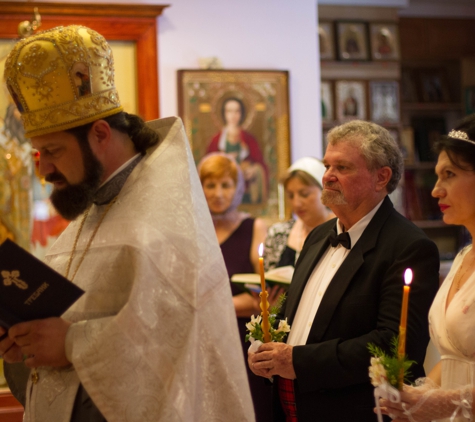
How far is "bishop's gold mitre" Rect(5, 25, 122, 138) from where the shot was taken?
2.38 meters

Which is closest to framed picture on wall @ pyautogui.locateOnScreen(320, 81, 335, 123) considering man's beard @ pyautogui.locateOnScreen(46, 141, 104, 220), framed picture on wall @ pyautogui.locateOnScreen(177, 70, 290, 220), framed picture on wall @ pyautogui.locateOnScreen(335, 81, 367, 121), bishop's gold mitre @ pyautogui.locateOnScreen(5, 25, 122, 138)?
framed picture on wall @ pyautogui.locateOnScreen(335, 81, 367, 121)

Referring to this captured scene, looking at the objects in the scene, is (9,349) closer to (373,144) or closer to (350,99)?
(373,144)

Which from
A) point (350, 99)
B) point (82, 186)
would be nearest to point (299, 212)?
point (82, 186)

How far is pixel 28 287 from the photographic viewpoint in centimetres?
207

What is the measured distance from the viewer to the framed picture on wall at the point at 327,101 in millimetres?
8195

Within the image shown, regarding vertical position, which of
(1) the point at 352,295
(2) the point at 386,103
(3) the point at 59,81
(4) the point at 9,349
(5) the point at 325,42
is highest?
(5) the point at 325,42

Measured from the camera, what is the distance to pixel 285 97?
5.64 m

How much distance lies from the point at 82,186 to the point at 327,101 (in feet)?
20.4

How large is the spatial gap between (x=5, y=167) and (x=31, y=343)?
3.33m

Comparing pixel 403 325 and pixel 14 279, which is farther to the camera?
pixel 14 279

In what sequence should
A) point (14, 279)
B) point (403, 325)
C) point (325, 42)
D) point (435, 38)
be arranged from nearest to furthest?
point (403, 325) → point (14, 279) → point (325, 42) → point (435, 38)

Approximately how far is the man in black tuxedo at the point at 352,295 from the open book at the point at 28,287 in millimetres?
870

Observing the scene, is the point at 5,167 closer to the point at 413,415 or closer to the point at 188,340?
the point at 188,340

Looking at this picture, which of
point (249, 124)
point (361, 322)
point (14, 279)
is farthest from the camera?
point (249, 124)
